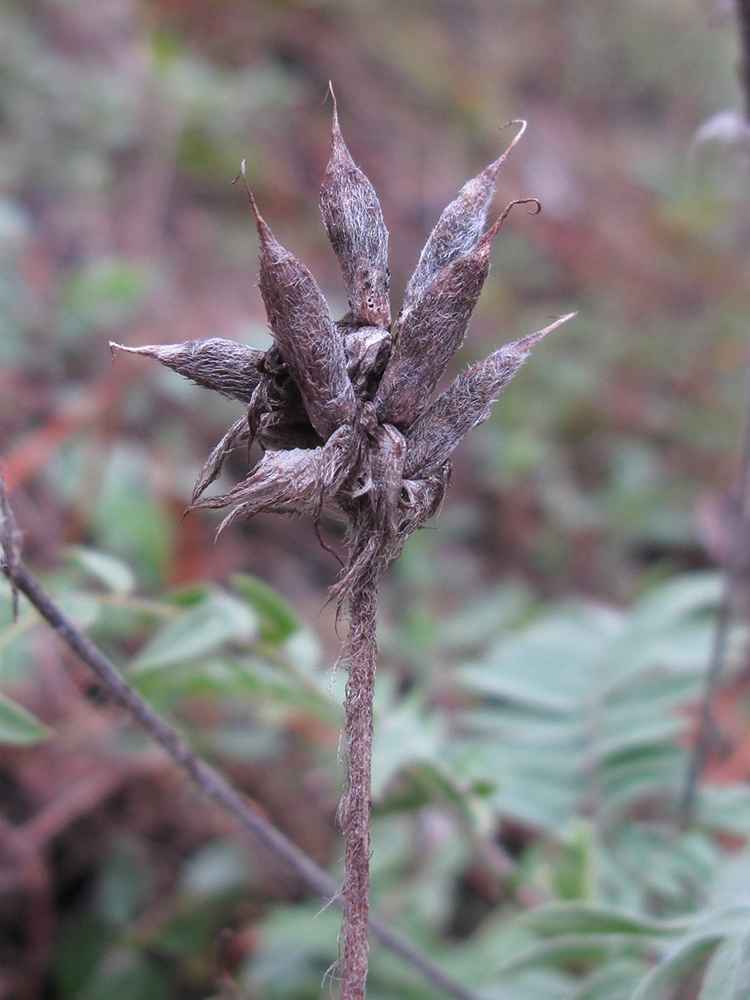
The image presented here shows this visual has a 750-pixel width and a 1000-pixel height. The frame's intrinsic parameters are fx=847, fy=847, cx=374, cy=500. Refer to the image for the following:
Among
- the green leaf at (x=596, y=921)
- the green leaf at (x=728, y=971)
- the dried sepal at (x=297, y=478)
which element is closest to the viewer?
the dried sepal at (x=297, y=478)

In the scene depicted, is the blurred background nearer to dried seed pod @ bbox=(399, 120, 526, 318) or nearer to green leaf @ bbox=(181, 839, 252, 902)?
green leaf @ bbox=(181, 839, 252, 902)

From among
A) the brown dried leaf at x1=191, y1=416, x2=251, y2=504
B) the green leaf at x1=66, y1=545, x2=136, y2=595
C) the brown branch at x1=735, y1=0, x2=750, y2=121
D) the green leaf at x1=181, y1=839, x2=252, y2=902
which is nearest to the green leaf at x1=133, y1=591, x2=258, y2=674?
the green leaf at x1=66, y1=545, x2=136, y2=595

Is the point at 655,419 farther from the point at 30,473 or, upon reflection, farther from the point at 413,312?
the point at 413,312

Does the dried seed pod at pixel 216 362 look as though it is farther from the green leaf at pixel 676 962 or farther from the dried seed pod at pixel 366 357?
the green leaf at pixel 676 962

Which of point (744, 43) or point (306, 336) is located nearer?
point (306, 336)

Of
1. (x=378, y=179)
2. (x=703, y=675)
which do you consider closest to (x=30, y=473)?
(x=703, y=675)

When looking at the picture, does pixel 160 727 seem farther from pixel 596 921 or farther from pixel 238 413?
pixel 238 413

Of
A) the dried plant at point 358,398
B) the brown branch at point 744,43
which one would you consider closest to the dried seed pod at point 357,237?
the dried plant at point 358,398

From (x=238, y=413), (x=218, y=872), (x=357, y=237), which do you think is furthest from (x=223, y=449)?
(x=238, y=413)
